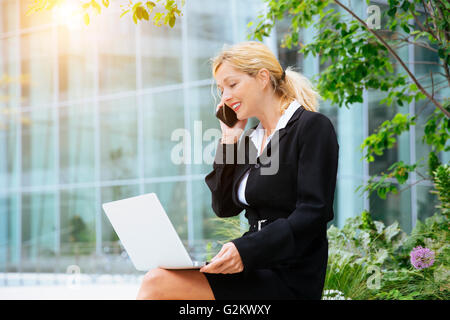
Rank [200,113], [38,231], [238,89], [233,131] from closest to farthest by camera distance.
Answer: [238,89], [233,131], [200,113], [38,231]

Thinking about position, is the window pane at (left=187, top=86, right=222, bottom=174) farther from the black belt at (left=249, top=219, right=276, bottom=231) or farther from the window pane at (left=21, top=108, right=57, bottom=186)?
the black belt at (left=249, top=219, right=276, bottom=231)

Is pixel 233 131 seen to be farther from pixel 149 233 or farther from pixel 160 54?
pixel 160 54

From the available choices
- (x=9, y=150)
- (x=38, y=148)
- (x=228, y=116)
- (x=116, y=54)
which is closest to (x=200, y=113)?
(x=116, y=54)

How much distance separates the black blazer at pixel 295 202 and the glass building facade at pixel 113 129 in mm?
5932

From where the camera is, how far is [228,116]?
241 centimetres

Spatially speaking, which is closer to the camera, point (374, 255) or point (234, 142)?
point (234, 142)

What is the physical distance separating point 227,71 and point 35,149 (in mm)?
10435

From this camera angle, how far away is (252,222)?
7.11 ft

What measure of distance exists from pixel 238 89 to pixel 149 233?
74cm

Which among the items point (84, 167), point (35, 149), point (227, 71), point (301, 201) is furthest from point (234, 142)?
point (35, 149)

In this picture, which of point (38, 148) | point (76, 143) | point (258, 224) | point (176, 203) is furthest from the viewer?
point (38, 148)

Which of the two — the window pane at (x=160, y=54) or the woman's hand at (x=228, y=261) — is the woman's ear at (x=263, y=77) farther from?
the window pane at (x=160, y=54)

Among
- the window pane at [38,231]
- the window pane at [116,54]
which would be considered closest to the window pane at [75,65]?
the window pane at [116,54]
